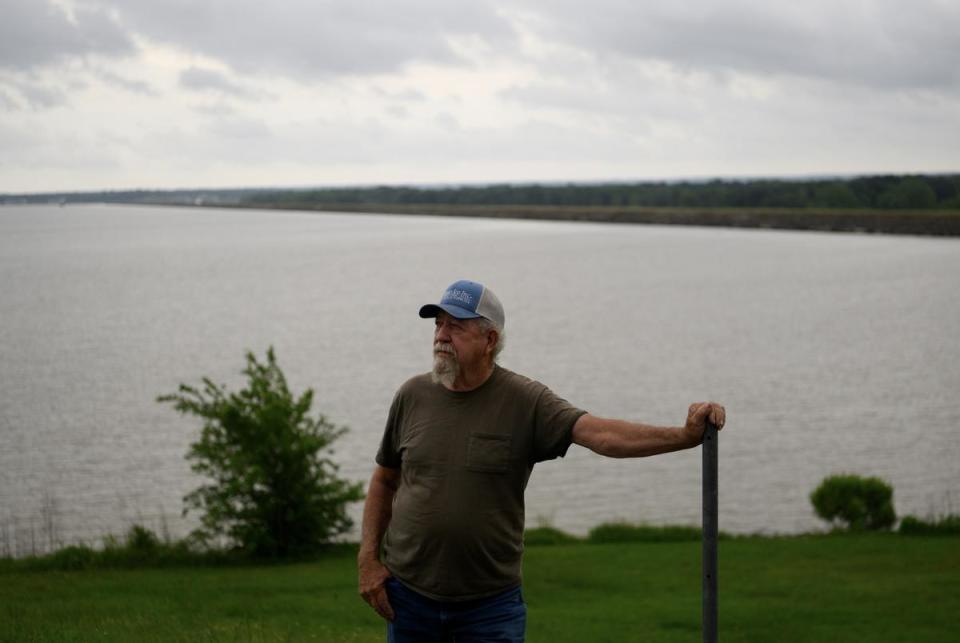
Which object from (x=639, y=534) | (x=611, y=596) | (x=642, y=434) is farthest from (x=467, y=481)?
(x=639, y=534)

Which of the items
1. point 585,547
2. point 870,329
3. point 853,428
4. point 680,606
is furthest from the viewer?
point 870,329

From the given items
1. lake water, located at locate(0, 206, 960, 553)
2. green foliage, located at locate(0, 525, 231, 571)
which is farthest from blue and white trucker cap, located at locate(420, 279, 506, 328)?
lake water, located at locate(0, 206, 960, 553)

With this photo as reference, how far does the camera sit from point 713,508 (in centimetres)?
422

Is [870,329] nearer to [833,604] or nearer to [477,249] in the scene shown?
[833,604]

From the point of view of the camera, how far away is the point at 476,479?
4.75 meters

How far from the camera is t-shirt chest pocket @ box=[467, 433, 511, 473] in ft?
15.5

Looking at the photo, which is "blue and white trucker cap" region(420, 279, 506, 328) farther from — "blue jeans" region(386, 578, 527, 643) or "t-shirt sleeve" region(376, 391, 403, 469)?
"blue jeans" region(386, 578, 527, 643)

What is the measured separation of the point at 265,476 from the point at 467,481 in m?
14.6

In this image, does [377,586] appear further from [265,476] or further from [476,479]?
[265,476]

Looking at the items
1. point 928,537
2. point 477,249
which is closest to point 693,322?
point 928,537

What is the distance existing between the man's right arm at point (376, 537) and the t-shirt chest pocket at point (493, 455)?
1.87 feet

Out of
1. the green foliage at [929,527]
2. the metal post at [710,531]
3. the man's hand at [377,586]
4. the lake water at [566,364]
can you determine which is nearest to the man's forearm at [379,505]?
the man's hand at [377,586]

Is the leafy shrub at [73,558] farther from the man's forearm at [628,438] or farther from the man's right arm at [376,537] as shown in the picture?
the man's forearm at [628,438]

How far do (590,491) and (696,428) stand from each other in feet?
75.2
